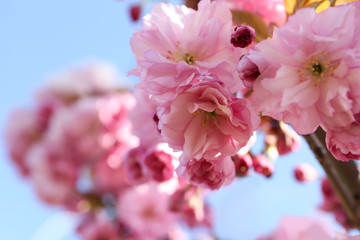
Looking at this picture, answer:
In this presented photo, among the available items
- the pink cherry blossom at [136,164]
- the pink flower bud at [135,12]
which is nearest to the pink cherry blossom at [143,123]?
the pink cherry blossom at [136,164]

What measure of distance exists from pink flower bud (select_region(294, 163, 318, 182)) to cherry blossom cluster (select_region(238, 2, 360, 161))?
0.49m

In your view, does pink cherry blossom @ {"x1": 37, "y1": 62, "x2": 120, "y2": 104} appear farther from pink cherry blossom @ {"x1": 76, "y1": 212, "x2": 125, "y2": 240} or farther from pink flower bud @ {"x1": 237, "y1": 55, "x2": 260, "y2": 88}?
pink flower bud @ {"x1": 237, "y1": 55, "x2": 260, "y2": 88}

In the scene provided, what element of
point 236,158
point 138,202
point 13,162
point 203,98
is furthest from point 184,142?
point 13,162

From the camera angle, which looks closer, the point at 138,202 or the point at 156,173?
the point at 156,173

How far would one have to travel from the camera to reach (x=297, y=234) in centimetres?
109

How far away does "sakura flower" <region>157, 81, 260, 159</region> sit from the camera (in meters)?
0.42

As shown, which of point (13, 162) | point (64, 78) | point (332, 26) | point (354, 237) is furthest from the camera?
point (64, 78)

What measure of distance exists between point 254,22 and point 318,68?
150 millimetres

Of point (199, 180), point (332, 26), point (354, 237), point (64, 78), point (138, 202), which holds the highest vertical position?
point (332, 26)

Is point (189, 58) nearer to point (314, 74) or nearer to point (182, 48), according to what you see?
point (182, 48)

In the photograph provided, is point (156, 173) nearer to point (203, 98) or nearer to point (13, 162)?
point (203, 98)

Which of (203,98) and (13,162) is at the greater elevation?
(203,98)

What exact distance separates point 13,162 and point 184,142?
236 centimetres

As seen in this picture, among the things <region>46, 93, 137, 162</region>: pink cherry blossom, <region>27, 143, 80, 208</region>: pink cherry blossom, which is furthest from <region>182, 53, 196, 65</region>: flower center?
<region>27, 143, 80, 208</region>: pink cherry blossom
